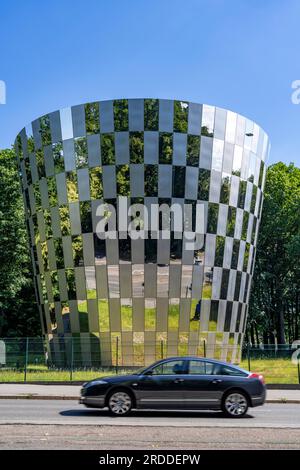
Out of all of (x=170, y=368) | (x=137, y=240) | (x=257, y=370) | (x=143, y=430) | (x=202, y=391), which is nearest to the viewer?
(x=143, y=430)

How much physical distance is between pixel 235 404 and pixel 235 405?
24 millimetres

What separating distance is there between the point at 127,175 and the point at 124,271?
526 cm

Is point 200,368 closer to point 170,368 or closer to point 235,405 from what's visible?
point 170,368

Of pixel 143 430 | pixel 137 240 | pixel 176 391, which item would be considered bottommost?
pixel 143 430

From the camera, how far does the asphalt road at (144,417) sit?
11.3 m

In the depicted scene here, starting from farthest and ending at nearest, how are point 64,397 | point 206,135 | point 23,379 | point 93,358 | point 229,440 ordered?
point 206,135 < point 93,358 < point 23,379 < point 64,397 < point 229,440

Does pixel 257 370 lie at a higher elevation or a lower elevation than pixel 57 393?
higher

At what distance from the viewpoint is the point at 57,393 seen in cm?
1880

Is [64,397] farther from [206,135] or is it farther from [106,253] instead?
[206,135]

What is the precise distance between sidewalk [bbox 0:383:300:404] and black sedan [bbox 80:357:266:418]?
479 centimetres

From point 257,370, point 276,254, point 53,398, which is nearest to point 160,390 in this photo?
point 53,398

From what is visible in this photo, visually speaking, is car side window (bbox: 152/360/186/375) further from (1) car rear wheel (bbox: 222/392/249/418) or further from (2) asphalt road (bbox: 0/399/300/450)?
(1) car rear wheel (bbox: 222/392/249/418)
